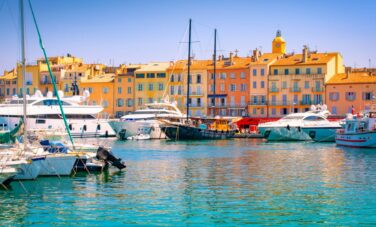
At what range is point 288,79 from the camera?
310 ft

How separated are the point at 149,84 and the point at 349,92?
31.9m

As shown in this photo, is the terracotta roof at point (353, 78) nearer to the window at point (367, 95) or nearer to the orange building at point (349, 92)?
the orange building at point (349, 92)

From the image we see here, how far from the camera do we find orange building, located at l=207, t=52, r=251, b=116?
98.1m

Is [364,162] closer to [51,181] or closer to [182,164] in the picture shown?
[182,164]

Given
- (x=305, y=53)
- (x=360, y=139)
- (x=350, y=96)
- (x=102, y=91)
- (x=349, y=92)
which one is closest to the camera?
(x=360, y=139)

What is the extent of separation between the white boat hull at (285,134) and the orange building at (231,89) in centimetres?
2395

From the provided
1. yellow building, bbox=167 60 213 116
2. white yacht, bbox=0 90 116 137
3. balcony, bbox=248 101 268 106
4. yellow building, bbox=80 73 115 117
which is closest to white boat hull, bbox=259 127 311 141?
white yacht, bbox=0 90 116 137

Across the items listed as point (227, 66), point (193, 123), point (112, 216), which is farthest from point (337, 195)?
point (227, 66)

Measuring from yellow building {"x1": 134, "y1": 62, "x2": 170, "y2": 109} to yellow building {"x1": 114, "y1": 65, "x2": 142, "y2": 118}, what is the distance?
3.05 ft

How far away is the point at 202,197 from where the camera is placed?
82.9 ft

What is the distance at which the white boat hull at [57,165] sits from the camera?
2980 cm

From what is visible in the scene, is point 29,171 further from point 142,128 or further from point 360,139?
point 142,128

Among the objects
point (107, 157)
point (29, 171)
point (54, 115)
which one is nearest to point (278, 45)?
point (54, 115)

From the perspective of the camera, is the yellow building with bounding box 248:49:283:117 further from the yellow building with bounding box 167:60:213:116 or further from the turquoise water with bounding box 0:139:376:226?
the turquoise water with bounding box 0:139:376:226
